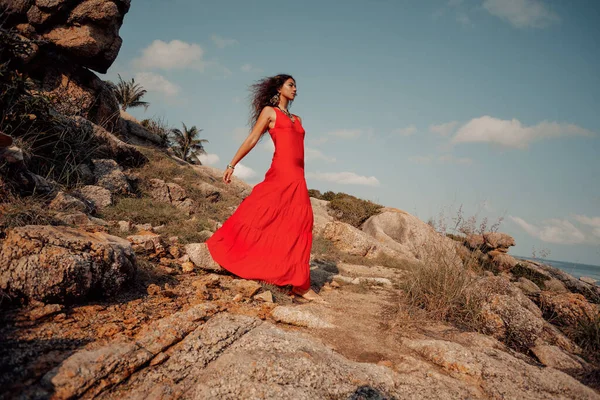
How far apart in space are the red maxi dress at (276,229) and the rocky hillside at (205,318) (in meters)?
0.19

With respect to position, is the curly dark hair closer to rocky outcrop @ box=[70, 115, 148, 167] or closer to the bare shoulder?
the bare shoulder

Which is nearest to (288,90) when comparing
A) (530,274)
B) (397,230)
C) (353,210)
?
(397,230)

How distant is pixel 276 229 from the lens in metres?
3.50

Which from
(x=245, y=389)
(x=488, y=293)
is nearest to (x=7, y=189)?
(x=245, y=389)

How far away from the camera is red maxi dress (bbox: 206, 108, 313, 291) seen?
3.41 metres

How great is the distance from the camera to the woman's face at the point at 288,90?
Result: 385cm

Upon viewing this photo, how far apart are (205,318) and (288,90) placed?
9.03 ft

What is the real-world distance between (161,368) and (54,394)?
469 millimetres

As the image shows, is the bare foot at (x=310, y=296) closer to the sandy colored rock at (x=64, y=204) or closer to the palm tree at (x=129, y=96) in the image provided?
the sandy colored rock at (x=64, y=204)

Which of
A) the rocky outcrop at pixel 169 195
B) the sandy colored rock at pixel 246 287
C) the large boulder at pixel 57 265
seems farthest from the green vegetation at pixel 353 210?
the large boulder at pixel 57 265

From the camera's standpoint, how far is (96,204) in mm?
5262

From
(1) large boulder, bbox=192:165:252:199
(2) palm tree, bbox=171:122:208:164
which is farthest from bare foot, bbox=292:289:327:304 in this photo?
(2) palm tree, bbox=171:122:208:164

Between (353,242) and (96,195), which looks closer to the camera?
(96,195)

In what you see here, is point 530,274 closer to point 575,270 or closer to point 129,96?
point 129,96
